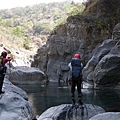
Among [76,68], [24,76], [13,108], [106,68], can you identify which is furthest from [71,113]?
[24,76]

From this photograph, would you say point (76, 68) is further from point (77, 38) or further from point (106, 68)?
point (77, 38)

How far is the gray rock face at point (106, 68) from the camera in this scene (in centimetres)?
2590

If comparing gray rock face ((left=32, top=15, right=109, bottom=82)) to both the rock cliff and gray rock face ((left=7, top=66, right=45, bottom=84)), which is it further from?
gray rock face ((left=7, top=66, right=45, bottom=84))

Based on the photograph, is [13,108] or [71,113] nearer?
[71,113]

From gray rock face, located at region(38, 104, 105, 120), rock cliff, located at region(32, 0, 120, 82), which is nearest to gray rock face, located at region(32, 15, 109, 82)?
rock cliff, located at region(32, 0, 120, 82)

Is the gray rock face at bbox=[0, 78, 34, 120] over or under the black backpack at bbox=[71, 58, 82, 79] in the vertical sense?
under

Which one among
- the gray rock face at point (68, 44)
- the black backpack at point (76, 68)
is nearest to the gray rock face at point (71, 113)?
the black backpack at point (76, 68)

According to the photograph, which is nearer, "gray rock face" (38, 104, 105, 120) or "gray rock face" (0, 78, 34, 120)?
"gray rock face" (38, 104, 105, 120)

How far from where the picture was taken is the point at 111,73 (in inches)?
1026

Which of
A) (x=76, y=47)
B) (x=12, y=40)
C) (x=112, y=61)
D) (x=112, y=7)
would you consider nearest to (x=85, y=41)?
(x=76, y=47)

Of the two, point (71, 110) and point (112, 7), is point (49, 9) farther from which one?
point (71, 110)

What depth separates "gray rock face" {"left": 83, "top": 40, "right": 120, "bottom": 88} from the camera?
85.0 ft

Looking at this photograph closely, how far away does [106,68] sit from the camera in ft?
86.1

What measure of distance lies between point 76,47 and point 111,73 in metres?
16.2
